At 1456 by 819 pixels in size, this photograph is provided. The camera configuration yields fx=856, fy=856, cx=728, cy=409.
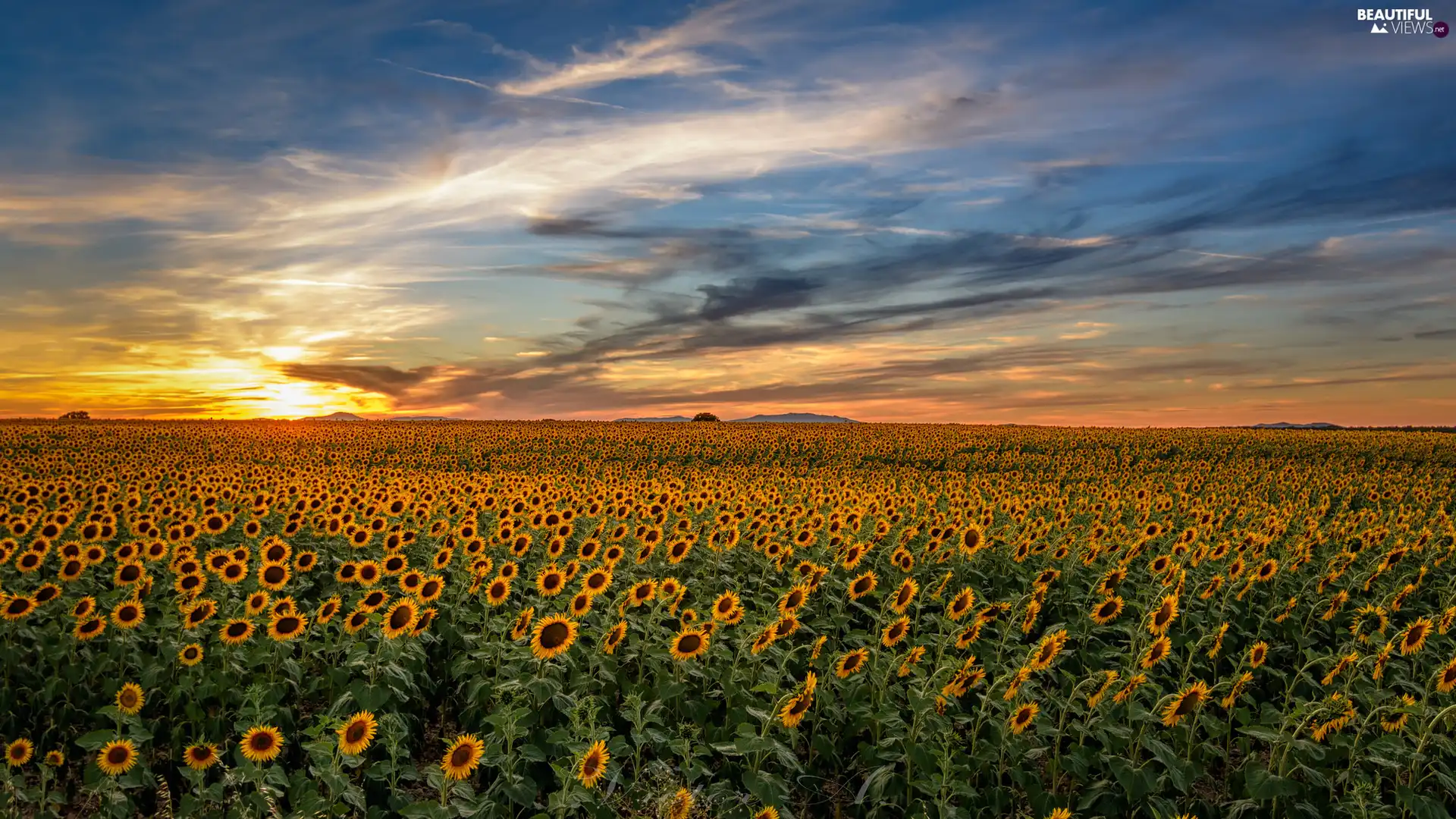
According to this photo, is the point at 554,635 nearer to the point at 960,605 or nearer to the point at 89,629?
the point at 960,605

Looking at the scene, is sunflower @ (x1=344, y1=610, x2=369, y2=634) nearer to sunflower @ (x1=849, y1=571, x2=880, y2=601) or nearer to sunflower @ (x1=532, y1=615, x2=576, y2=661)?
sunflower @ (x1=532, y1=615, x2=576, y2=661)

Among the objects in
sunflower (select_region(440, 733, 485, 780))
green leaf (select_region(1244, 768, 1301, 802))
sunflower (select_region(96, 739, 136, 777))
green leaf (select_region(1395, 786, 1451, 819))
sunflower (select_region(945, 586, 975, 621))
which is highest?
sunflower (select_region(945, 586, 975, 621))

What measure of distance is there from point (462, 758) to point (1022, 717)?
12.3ft

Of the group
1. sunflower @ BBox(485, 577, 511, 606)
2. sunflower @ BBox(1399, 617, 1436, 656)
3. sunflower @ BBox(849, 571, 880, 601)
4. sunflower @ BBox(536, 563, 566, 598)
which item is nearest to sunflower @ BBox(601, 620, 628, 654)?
sunflower @ BBox(536, 563, 566, 598)

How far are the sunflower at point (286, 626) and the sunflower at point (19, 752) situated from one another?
167 cm

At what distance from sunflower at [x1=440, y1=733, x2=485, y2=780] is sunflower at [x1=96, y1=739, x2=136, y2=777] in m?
2.46

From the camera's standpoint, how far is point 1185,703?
6289mm

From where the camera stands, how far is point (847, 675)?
6.94 meters

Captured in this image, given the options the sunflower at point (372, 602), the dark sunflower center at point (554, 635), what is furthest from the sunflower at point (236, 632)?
the dark sunflower center at point (554, 635)

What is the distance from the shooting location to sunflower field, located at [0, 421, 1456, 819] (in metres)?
5.92

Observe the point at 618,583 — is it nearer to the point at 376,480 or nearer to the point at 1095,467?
the point at 376,480

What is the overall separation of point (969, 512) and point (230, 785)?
427 inches

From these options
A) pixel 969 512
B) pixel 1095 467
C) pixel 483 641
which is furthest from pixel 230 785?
pixel 1095 467

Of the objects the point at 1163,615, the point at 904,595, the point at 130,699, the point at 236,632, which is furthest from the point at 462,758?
the point at 1163,615
